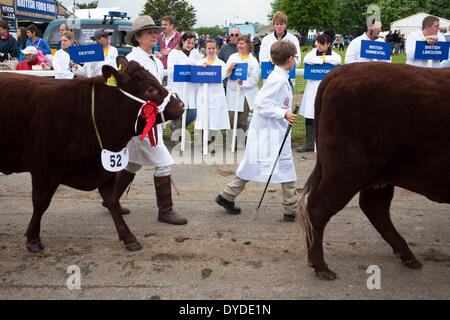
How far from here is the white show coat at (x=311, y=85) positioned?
731cm

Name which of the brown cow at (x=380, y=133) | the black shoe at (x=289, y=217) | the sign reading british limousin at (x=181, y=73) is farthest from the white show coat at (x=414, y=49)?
the brown cow at (x=380, y=133)

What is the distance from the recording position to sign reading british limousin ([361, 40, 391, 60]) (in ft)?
22.8

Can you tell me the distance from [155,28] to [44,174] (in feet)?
6.39

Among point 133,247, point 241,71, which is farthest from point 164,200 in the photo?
point 241,71

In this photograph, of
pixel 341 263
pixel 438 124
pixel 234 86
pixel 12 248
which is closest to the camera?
pixel 438 124

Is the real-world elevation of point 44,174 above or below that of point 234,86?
below

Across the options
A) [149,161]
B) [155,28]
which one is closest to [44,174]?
[149,161]

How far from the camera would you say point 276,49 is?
4473mm

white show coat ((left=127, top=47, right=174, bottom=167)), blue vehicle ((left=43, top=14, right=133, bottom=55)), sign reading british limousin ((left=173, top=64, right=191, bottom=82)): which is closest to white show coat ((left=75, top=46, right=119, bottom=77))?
sign reading british limousin ((left=173, top=64, right=191, bottom=82))

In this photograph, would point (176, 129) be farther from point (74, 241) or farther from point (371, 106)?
point (371, 106)

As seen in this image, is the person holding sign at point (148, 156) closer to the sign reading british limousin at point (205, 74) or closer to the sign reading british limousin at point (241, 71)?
the sign reading british limousin at point (205, 74)

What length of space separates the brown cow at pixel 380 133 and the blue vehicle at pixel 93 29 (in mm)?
10034

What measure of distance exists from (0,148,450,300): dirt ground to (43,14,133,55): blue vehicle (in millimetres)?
7777
